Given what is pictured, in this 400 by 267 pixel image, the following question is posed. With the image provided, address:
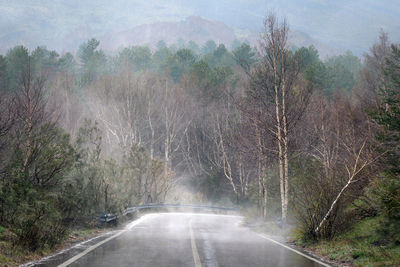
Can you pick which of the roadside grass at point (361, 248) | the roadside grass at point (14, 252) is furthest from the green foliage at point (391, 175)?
the roadside grass at point (14, 252)

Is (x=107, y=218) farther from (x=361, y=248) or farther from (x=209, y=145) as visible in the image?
(x=209, y=145)

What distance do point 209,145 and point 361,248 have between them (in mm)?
44938

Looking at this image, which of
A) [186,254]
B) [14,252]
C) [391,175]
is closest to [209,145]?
[391,175]

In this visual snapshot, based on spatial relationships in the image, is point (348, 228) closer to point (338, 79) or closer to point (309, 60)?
point (309, 60)

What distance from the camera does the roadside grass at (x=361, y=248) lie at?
9.98m

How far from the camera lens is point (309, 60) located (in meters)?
65.0

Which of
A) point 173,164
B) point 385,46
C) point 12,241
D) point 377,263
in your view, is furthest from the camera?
point 173,164

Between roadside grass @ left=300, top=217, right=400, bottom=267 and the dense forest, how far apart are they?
38 centimetres

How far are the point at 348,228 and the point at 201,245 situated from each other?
15.9 feet

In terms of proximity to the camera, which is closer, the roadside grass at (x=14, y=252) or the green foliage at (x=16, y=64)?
the roadside grass at (x=14, y=252)

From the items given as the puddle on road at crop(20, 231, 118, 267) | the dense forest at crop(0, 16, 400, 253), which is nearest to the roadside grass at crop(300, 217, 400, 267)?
the dense forest at crop(0, 16, 400, 253)

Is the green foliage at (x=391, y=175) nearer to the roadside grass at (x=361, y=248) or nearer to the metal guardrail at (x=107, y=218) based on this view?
the roadside grass at (x=361, y=248)

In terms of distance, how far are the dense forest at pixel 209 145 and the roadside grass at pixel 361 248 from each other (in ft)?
1.25

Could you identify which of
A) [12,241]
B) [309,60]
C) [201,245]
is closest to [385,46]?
[309,60]
